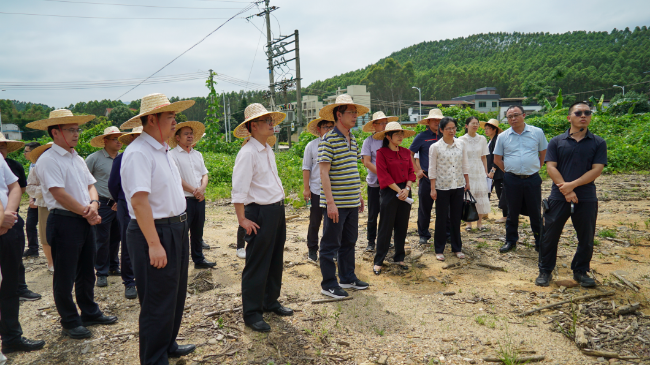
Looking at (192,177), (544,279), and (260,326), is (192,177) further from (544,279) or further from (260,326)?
(544,279)

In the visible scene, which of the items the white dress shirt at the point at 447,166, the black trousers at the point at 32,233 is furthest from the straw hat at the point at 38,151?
the white dress shirt at the point at 447,166

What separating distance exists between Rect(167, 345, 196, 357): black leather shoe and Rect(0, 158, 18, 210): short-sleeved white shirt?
182 cm

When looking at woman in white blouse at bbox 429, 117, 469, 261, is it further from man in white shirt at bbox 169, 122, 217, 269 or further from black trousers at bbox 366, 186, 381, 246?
man in white shirt at bbox 169, 122, 217, 269

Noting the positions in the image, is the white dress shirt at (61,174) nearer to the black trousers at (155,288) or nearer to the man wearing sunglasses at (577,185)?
the black trousers at (155,288)

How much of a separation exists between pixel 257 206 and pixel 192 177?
214 cm

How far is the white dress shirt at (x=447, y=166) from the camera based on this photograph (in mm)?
5355

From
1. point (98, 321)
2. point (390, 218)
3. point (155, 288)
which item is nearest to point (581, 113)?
point (390, 218)

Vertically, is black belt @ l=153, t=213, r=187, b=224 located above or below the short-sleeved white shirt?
below

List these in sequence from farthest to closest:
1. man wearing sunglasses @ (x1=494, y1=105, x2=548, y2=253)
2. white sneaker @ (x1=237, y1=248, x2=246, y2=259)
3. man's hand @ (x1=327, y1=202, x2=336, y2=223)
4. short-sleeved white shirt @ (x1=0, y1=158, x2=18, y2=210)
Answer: white sneaker @ (x1=237, y1=248, x2=246, y2=259) → man wearing sunglasses @ (x1=494, y1=105, x2=548, y2=253) → man's hand @ (x1=327, y1=202, x2=336, y2=223) → short-sleeved white shirt @ (x1=0, y1=158, x2=18, y2=210)

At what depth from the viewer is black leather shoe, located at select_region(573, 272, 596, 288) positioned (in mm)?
4180

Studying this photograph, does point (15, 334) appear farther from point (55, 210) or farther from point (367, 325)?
point (367, 325)

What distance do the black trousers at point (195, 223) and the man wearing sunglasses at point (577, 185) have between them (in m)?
4.40

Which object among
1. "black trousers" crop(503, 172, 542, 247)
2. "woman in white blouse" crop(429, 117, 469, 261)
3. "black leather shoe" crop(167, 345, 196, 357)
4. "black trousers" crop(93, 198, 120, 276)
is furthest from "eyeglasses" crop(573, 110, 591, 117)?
"black trousers" crop(93, 198, 120, 276)

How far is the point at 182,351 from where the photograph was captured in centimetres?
309
